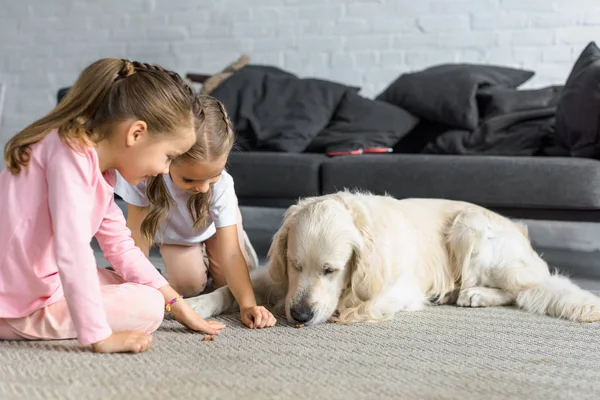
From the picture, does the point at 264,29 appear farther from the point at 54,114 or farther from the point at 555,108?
the point at 54,114

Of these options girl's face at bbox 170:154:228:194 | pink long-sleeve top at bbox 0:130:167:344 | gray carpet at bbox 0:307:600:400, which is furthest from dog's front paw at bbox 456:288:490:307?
pink long-sleeve top at bbox 0:130:167:344

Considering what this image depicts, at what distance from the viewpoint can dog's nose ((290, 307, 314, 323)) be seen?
80.2 inches

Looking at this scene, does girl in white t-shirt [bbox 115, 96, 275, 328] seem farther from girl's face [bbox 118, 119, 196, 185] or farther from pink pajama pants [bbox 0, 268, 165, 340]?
pink pajama pants [bbox 0, 268, 165, 340]

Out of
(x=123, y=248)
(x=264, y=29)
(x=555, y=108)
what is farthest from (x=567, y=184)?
(x=264, y=29)

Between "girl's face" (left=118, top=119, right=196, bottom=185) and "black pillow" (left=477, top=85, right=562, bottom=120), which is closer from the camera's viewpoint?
"girl's face" (left=118, top=119, right=196, bottom=185)

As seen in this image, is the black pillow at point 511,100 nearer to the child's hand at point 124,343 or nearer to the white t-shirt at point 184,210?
the white t-shirt at point 184,210

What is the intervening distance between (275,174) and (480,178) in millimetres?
984

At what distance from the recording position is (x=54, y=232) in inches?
61.3

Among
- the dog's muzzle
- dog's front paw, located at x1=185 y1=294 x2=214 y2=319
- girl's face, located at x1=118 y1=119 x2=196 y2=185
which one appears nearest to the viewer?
girl's face, located at x1=118 y1=119 x2=196 y2=185

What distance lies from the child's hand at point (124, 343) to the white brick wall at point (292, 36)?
3.34m

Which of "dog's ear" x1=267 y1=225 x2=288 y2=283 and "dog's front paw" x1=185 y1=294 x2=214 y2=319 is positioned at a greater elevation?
"dog's ear" x1=267 y1=225 x2=288 y2=283

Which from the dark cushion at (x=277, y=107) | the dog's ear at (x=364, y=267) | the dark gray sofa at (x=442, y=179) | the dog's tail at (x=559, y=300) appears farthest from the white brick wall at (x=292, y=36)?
the dog's ear at (x=364, y=267)

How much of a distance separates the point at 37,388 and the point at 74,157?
0.51m

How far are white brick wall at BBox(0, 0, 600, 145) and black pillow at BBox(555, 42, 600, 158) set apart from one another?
1099 millimetres
